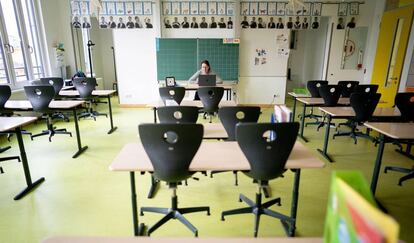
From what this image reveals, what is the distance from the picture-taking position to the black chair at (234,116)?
245 centimetres

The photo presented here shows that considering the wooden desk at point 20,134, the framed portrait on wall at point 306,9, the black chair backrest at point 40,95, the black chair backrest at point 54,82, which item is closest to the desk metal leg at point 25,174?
the wooden desk at point 20,134

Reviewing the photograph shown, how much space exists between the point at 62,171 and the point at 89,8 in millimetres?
5093

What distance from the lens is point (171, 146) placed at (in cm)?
172

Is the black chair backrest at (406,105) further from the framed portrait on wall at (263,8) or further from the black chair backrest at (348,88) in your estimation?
the framed portrait on wall at (263,8)

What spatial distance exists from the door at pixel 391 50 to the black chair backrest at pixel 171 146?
5.48 m

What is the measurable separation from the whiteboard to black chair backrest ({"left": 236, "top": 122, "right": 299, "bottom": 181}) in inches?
216

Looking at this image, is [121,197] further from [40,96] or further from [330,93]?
[330,93]

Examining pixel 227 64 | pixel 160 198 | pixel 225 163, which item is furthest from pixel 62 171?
pixel 227 64

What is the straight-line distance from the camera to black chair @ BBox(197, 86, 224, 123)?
393 cm

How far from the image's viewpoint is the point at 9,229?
223cm

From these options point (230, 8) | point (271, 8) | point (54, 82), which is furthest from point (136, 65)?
point (271, 8)

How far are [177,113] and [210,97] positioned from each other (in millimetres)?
1476

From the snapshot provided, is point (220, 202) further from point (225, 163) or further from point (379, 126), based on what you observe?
point (379, 126)

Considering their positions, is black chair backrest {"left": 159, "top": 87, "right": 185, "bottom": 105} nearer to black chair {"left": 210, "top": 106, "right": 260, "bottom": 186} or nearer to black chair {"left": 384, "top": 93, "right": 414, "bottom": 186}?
black chair {"left": 210, "top": 106, "right": 260, "bottom": 186}
